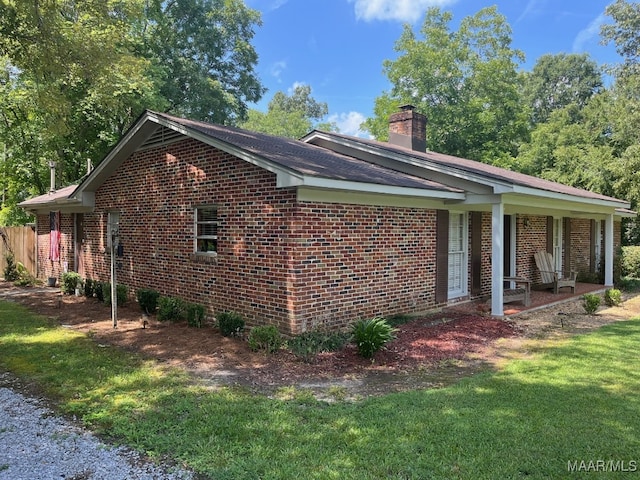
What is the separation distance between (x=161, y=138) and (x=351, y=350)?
6327 millimetres

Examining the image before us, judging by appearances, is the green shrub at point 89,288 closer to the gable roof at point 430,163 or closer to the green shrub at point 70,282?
the green shrub at point 70,282

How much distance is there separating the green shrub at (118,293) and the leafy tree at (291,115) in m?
45.3

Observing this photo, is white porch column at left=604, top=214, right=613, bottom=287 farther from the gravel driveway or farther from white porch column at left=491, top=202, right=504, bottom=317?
the gravel driveway

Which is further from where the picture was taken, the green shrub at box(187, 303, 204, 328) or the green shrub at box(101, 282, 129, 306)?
the green shrub at box(101, 282, 129, 306)

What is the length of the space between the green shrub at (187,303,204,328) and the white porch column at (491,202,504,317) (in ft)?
18.9

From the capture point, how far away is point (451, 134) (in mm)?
30844

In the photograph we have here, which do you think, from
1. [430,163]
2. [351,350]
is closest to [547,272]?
[430,163]

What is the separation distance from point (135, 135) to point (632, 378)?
10119 millimetres

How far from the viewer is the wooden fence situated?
16.0 metres

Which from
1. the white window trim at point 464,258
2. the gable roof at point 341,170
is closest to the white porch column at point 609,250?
the gable roof at point 341,170

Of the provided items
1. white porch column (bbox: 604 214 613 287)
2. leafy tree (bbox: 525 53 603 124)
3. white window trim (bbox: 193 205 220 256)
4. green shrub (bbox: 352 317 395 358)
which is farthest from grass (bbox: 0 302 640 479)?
leafy tree (bbox: 525 53 603 124)

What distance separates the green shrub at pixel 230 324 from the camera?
7641mm

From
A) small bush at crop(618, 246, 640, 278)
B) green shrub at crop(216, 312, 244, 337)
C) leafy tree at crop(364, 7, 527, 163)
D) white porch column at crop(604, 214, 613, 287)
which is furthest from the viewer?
leafy tree at crop(364, 7, 527, 163)

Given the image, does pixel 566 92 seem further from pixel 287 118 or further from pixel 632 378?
pixel 632 378
